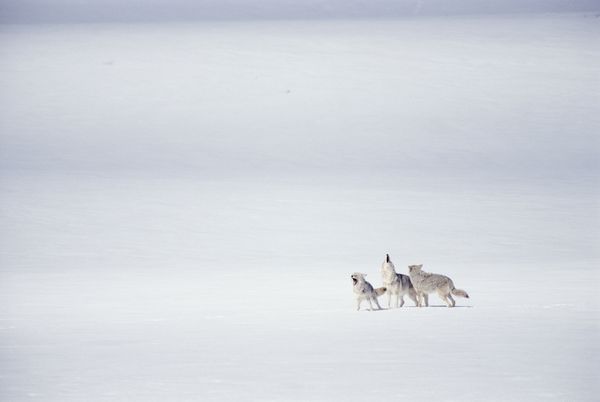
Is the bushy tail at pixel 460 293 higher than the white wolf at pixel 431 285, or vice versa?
the white wolf at pixel 431 285

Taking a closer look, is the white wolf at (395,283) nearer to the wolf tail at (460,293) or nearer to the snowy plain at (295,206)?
the snowy plain at (295,206)

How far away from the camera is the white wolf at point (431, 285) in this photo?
25.6ft

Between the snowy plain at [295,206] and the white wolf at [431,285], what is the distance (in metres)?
0.15

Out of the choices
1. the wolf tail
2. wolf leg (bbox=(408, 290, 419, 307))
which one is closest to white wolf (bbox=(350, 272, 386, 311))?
wolf leg (bbox=(408, 290, 419, 307))

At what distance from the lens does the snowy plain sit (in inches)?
237

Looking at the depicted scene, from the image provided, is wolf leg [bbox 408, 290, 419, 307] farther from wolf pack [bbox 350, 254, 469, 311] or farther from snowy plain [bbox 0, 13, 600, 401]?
snowy plain [bbox 0, 13, 600, 401]

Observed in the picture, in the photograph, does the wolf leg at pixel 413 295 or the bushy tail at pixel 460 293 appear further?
the wolf leg at pixel 413 295

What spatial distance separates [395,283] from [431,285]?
0.24 metres

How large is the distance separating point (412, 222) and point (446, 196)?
1.16 m

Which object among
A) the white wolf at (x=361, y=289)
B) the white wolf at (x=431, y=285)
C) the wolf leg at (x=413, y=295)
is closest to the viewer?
the white wolf at (x=361, y=289)

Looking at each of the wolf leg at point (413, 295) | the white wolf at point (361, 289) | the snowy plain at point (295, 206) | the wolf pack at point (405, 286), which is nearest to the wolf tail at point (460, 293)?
the wolf pack at point (405, 286)

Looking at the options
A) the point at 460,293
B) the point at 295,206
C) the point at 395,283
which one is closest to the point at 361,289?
the point at 395,283

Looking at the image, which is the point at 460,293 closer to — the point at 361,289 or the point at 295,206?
the point at 361,289

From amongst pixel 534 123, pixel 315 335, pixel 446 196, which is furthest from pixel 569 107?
pixel 315 335
